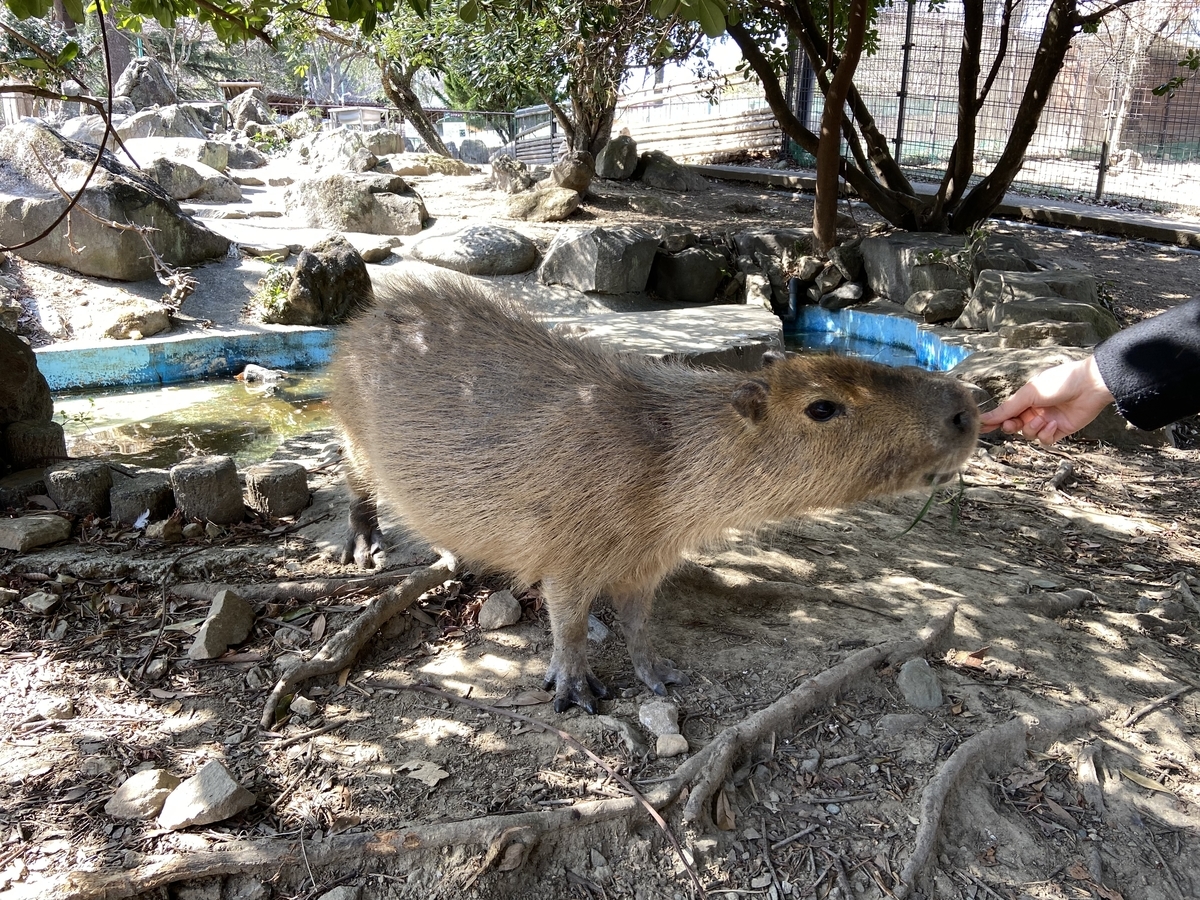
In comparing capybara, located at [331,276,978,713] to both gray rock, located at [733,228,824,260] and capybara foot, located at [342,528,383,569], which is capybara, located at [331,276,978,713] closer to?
capybara foot, located at [342,528,383,569]

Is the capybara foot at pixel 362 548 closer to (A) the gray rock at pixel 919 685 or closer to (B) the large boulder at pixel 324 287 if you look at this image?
(A) the gray rock at pixel 919 685

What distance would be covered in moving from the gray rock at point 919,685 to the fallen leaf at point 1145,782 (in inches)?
20.7

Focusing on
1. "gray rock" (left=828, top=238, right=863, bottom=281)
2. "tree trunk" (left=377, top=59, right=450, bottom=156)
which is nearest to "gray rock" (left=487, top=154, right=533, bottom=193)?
"tree trunk" (left=377, top=59, right=450, bottom=156)

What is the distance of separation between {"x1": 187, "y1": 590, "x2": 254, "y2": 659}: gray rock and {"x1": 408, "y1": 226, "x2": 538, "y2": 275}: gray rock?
776 centimetres

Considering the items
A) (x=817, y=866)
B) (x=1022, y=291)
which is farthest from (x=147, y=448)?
(x=1022, y=291)

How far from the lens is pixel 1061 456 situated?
5.20 meters

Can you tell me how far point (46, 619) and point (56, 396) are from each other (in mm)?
4801

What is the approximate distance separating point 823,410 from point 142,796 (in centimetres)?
211

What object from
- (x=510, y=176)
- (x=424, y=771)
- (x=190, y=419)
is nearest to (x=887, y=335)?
(x=190, y=419)

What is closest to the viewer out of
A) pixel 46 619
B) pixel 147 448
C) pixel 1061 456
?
pixel 46 619

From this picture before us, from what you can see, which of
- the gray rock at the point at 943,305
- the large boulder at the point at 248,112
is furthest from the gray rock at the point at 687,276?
the large boulder at the point at 248,112

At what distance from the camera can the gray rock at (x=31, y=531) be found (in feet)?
11.8

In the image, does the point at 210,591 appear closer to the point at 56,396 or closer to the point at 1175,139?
the point at 56,396

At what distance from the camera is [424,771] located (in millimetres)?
2471
